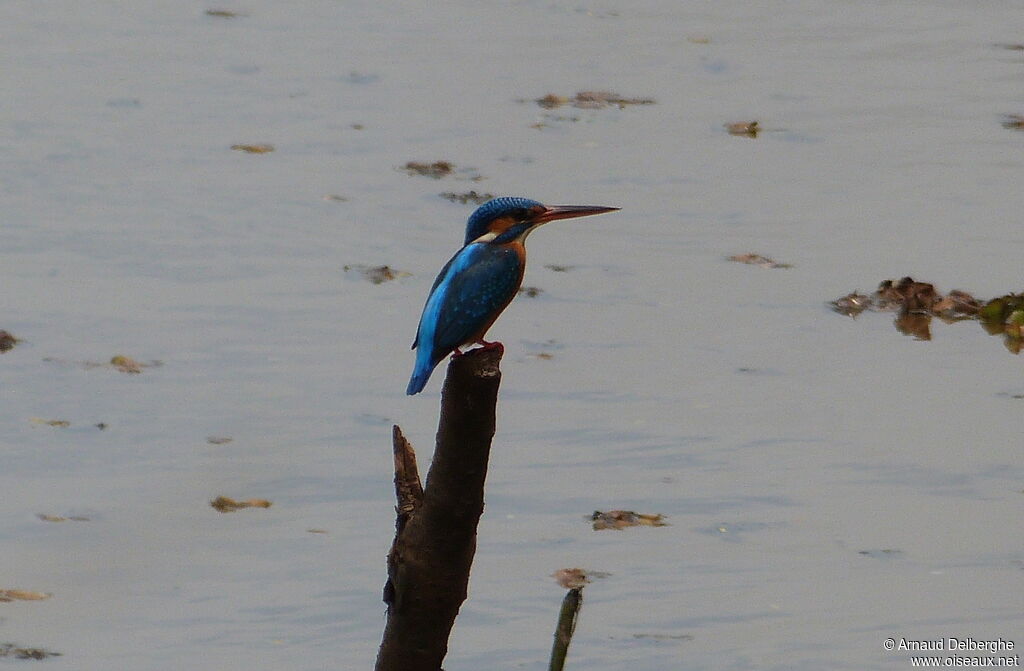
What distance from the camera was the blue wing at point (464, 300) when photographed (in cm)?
384

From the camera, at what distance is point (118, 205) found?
332 inches

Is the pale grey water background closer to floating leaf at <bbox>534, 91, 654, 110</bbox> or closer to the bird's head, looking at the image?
floating leaf at <bbox>534, 91, 654, 110</bbox>

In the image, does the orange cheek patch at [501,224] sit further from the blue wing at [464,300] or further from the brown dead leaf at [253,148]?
the brown dead leaf at [253,148]

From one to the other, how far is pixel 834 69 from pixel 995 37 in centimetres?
139

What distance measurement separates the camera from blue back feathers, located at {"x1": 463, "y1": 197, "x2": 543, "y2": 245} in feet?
13.9

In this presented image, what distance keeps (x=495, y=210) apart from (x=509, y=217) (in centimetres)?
4

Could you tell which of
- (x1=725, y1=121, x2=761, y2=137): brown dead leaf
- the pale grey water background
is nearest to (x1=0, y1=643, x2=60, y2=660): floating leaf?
the pale grey water background

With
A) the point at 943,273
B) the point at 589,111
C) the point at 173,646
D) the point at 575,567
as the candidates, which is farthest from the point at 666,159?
the point at 173,646

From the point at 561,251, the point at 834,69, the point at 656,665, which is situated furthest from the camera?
the point at 834,69

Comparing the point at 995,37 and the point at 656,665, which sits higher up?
the point at 995,37

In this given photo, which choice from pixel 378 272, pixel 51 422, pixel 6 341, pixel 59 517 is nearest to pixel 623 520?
pixel 59 517

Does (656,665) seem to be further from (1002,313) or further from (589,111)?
(589,111)

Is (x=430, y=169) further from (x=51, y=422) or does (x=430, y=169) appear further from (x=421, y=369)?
(x=421, y=369)

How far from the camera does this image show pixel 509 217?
4.26m
